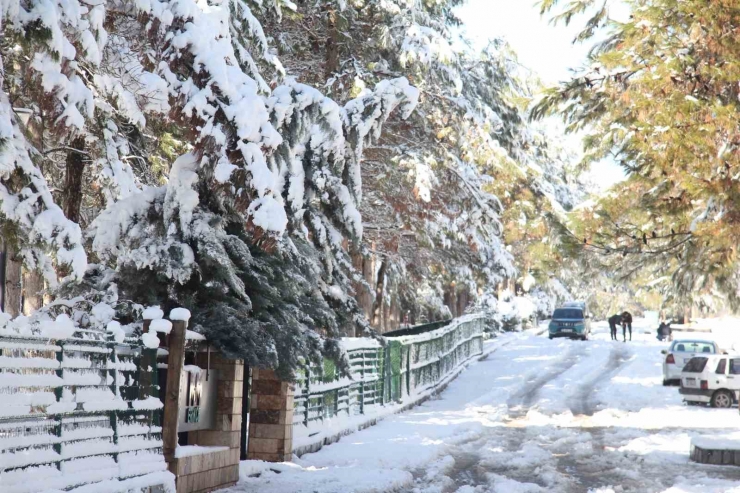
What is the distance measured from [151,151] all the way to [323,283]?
5862 millimetres

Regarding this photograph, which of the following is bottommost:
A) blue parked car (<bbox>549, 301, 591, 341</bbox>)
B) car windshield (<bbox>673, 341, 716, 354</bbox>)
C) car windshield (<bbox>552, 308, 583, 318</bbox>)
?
car windshield (<bbox>673, 341, 716, 354</bbox>)

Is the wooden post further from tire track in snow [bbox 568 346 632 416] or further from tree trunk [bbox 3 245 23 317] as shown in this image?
tire track in snow [bbox 568 346 632 416]

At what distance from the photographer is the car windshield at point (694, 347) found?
100ft

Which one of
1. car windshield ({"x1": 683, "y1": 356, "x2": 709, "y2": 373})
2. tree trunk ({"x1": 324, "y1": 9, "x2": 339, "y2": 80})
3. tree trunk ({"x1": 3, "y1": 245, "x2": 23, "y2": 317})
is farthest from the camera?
car windshield ({"x1": 683, "y1": 356, "x2": 709, "y2": 373})

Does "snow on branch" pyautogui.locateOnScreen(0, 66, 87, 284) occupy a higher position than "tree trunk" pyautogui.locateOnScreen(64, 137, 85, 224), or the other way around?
"tree trunk" pyautogui.locateOnScreen(64, 137, 85, 224)

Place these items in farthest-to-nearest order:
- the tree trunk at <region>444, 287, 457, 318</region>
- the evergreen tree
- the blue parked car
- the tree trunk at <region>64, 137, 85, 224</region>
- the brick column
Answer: the tree trunk at <region>444, 287, 457, 318</region> < the blue parked car < the tree trunk at <region>64, 137, 85, 224</region> < the evergreen tree < the brick column

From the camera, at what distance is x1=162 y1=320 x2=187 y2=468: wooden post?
10.3 metres

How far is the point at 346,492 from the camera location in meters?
11.0

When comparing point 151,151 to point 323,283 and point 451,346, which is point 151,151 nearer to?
point 323,283

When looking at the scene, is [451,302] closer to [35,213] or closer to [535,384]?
[535,384]

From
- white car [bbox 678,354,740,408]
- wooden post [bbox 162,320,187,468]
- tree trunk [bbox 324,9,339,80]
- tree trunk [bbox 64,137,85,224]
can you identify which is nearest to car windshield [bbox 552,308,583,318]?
white car [bbox 678,354,740,408]

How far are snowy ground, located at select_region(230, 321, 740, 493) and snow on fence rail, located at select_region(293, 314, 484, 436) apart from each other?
0.62m

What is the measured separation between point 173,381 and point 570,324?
42.5m

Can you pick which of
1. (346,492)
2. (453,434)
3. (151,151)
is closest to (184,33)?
(346,492)
